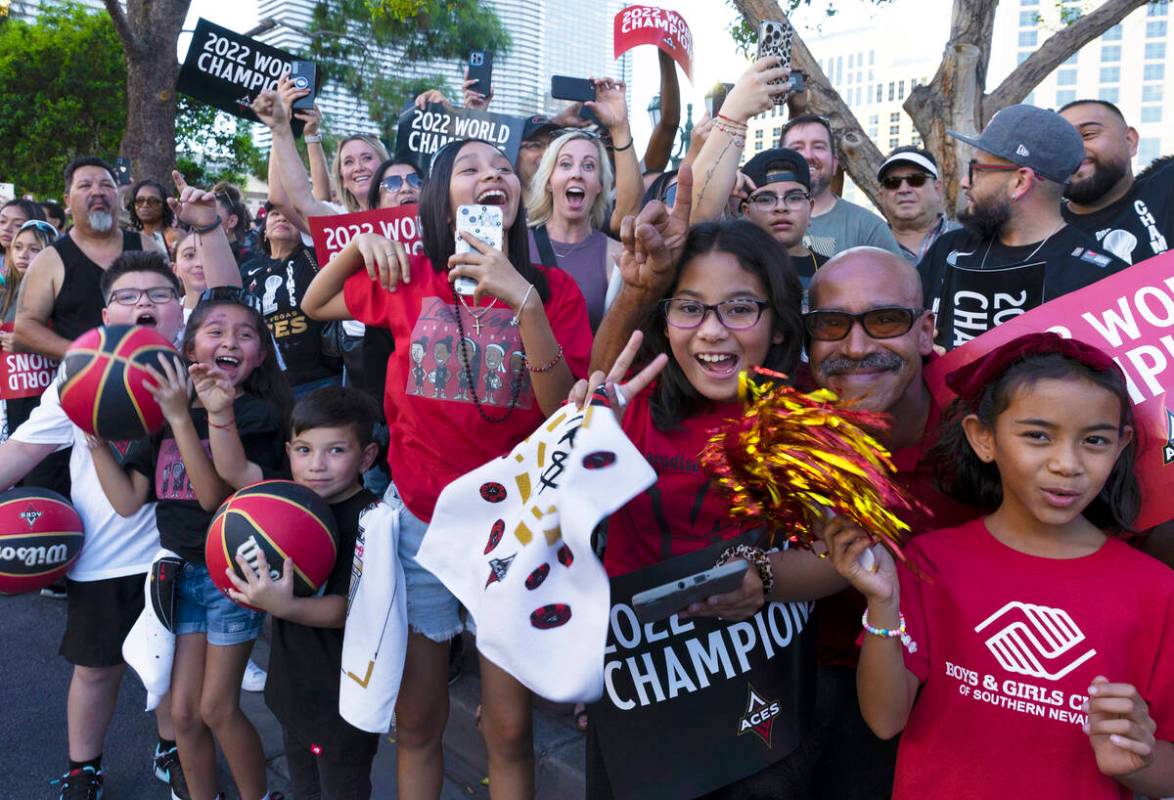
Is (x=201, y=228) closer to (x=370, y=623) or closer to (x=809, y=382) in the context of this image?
(x=370, y=623)

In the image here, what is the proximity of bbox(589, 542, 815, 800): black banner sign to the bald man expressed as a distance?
0.23 metres

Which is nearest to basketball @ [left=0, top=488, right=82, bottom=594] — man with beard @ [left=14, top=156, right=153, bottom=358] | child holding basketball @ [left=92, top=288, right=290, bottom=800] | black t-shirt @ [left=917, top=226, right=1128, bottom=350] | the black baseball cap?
child holding basketball @ [left=92, top=288, right=290, bottom=800]

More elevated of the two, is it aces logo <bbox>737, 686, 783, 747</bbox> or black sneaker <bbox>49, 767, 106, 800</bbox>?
aces logo <bbox>737, 686, 783, 747</bbox>

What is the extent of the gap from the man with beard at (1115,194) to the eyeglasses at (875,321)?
197 cm

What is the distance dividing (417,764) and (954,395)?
1.99 meters

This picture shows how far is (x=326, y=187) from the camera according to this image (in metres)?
5.93

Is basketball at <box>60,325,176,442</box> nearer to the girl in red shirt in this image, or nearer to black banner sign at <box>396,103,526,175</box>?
the girl in red shirt

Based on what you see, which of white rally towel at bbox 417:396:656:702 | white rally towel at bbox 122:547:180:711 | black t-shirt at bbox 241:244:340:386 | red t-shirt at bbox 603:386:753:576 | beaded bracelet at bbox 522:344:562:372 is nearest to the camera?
white rally towel at bbox 417:396:656:702

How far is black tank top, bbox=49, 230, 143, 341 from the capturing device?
5055mm

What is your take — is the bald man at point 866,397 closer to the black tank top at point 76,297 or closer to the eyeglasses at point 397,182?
the eyeglasses at point 397,182

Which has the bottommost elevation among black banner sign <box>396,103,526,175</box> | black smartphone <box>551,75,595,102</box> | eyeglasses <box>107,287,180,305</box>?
eyeglasses <box>107,287,180,305</box>

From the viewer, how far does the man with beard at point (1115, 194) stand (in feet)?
11.9

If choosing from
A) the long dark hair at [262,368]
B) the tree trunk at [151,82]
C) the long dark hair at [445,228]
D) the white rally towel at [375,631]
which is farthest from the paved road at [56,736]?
the tree trunk at [151,82]

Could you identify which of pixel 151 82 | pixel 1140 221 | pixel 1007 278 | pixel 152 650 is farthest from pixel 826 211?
pixel 151 82
